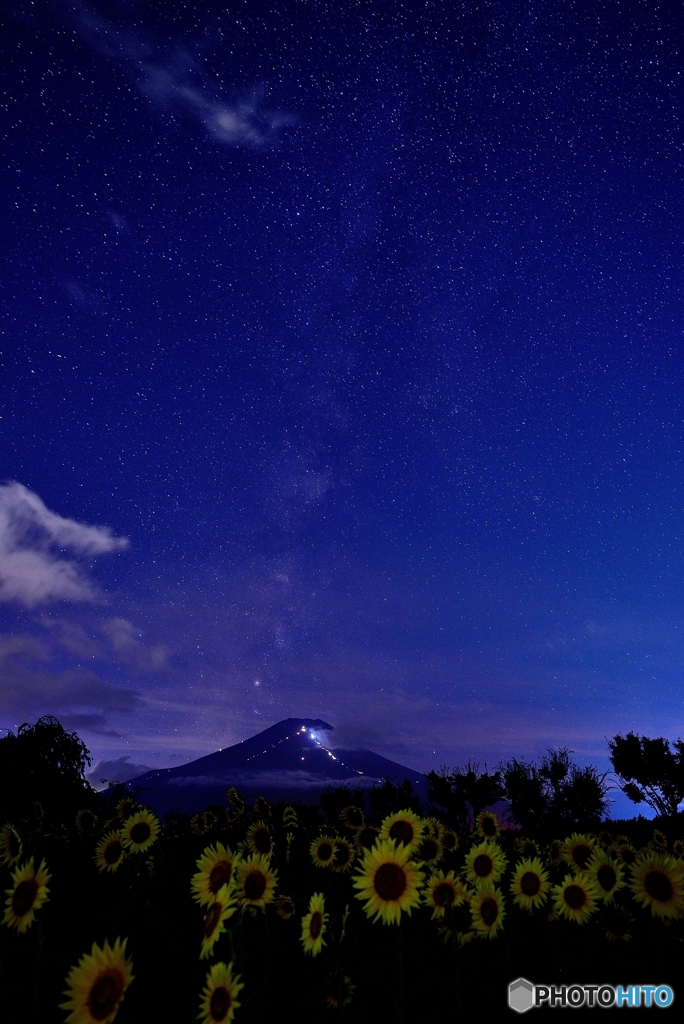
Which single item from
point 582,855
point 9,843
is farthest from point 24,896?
point 582,855

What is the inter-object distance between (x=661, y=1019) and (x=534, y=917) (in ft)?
5.23

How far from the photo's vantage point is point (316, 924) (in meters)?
3.76

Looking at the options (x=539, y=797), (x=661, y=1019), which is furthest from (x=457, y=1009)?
(x=539, y=797)

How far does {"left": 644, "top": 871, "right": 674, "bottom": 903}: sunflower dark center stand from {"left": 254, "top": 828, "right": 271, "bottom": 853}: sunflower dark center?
3335 mm

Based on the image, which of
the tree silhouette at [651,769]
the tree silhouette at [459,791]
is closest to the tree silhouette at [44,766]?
the tree silhouette at [459,791]

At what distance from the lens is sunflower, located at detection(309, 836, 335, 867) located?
6330mm

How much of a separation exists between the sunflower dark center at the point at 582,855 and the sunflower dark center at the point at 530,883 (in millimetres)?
706

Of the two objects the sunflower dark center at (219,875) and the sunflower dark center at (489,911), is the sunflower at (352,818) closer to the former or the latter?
the sunflower dark center at (489,911)

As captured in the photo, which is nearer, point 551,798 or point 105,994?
point 105,994

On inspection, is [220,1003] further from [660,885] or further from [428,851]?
[660,885]

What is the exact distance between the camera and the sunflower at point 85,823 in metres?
9.17

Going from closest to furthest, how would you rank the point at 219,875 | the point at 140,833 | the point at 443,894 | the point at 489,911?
1. the point at 219,875
2. the point at 443,894
3. the point at 489,911
4. the point at 140,833

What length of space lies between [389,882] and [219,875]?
1.11 metres

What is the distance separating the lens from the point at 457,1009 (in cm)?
347
